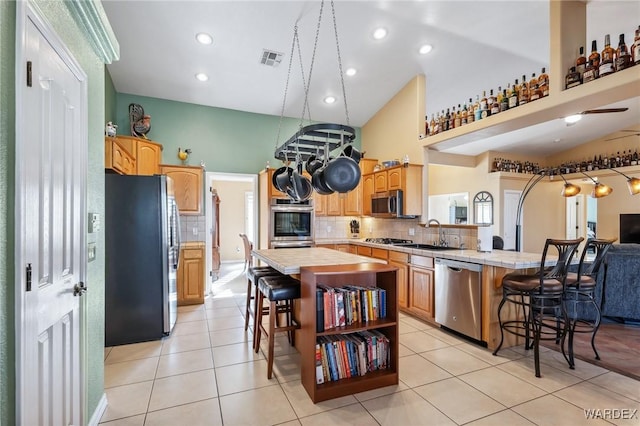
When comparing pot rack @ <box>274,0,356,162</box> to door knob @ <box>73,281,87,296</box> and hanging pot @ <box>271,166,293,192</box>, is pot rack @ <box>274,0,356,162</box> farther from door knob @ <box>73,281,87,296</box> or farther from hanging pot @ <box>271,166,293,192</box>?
door knob @ <box>73,281,87,296</box>

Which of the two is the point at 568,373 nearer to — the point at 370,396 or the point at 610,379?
the point at 610,379

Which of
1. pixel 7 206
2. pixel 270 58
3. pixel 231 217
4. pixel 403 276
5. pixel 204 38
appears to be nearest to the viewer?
pixel 7 206

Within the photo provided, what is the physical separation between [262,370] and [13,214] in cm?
206

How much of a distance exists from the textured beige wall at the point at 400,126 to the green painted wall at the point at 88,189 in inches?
159

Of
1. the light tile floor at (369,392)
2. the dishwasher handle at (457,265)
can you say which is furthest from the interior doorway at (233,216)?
the dishwasher handle at (457,265)

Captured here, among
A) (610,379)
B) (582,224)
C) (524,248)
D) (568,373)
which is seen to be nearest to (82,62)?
(568,373)

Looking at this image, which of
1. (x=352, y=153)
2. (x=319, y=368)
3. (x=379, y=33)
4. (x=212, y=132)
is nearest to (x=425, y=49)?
(x=379, y=33)

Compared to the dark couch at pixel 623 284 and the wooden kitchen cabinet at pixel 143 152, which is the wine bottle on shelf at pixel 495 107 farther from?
the wooden kitchen cabinet at pixel 143 152

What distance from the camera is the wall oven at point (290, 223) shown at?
15.9ft

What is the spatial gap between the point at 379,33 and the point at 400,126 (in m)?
1.68

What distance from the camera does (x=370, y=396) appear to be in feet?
7.02

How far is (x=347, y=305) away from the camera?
2.24 m

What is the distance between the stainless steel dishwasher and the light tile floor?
21 cm

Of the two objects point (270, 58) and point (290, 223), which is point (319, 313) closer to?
point (290, 223)
